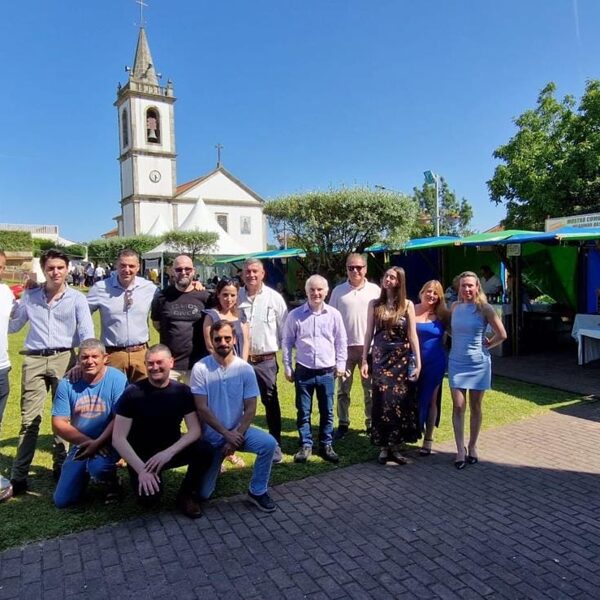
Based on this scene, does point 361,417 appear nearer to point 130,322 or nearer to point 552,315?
point 130,322

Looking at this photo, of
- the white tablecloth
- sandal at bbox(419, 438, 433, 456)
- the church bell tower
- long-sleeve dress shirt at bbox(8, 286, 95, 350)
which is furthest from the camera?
the church bell tower

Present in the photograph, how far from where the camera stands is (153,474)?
3.35 meters

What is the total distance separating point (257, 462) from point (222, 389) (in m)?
0.59

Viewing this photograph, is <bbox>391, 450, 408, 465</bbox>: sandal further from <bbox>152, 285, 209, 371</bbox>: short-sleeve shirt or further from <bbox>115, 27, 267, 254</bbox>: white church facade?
<bbox>115, 27, 267, 254</bbox>: white church facade

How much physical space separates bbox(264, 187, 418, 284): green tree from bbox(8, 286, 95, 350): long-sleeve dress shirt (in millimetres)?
10702

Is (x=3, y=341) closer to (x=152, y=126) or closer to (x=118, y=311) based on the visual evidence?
(x=118, y=311)

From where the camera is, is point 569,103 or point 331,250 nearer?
point 331,250

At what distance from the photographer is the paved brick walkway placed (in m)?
2.67

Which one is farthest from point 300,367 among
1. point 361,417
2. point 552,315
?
point 552,315

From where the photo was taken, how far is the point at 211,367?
362 centimetres

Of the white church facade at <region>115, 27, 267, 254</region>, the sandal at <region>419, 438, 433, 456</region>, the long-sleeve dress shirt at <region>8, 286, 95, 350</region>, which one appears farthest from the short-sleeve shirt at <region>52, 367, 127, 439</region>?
the white church facade at <region>115, 27, 267, 254</region>

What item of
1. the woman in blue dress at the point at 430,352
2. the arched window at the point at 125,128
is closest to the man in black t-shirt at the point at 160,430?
the woman in blue dress at the point at 430,352

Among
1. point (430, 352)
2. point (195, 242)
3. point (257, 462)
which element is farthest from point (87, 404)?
point (195, 242)

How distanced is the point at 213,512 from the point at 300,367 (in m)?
1.40
